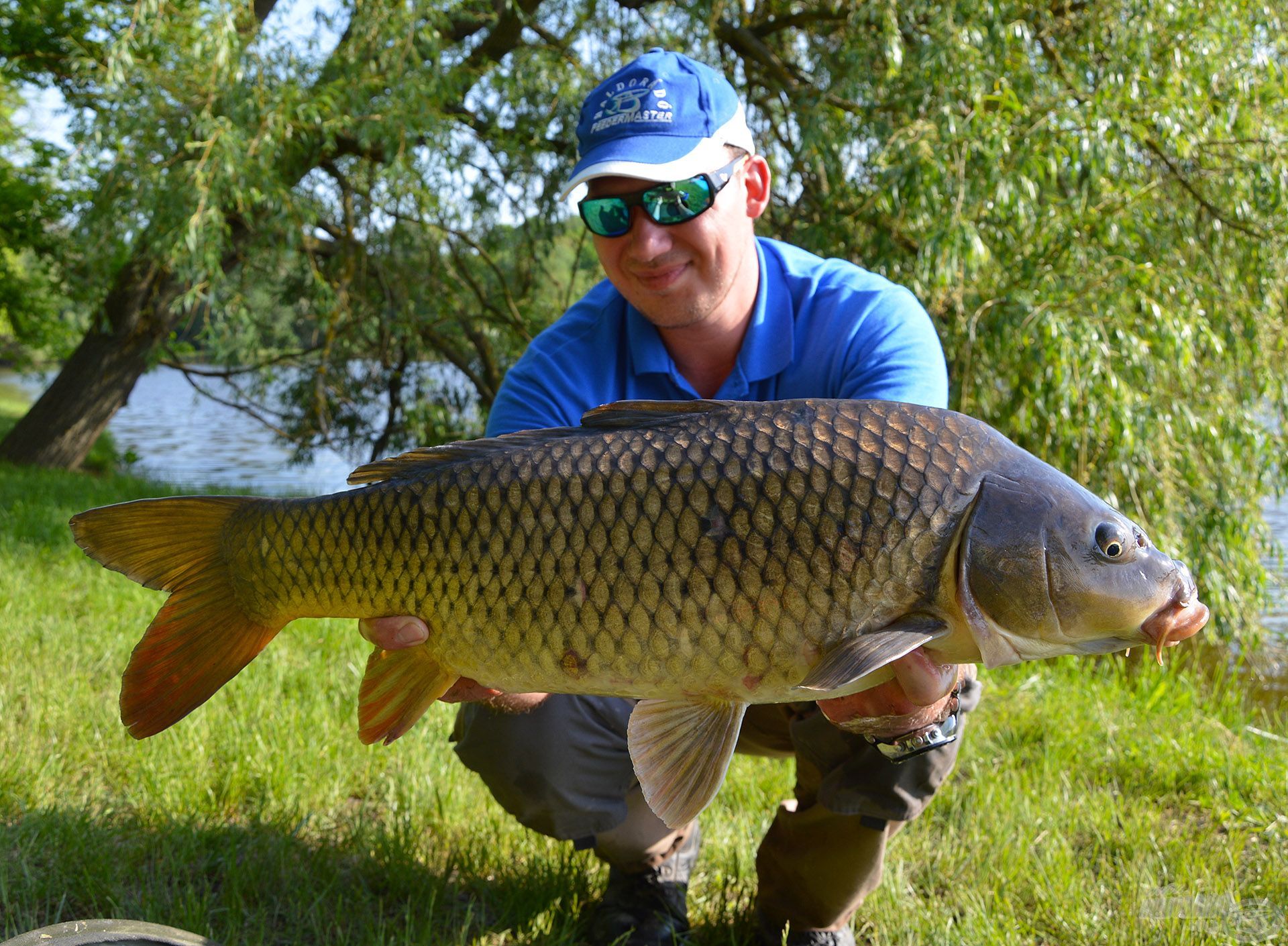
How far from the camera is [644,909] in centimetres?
189

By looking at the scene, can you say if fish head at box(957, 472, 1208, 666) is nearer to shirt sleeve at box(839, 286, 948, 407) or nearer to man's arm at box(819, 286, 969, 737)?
man's arm at box(819, 286, 969, 737)

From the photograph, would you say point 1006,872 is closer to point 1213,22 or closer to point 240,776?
point 240,776

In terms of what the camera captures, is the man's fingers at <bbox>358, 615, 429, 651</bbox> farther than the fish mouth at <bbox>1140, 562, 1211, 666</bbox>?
Yes

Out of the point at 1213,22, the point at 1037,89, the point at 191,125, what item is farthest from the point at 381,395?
the point at 1213,22

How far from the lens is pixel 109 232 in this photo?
4.54 metres

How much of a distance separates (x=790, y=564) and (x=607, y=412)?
35 cm

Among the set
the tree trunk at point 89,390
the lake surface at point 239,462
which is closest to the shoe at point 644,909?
the lake surface at point 239,462

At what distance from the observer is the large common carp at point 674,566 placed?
129 cm

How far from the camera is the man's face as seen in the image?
207 centimetres

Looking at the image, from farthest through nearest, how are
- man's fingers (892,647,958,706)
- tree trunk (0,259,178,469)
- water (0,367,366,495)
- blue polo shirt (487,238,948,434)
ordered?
water (0,367,366,495)
tree trunk (0,259,178,469)
blue polo shirt (487,238,948,434)
man's fingers (892,647,958,706)

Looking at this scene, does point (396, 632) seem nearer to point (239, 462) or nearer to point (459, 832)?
point (459, 832)

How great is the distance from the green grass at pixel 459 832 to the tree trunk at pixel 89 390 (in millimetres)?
4428

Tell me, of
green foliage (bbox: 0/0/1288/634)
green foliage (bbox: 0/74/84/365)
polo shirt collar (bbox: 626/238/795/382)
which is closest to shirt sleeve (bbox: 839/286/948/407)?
polo shirt collar (bbox: 626/238/795/382)

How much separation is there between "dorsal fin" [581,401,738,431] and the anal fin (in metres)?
0.40
